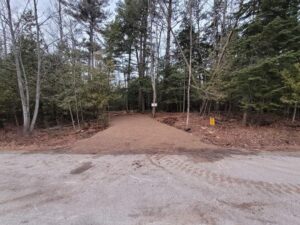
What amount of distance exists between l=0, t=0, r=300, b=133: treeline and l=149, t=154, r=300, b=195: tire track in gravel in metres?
5.57

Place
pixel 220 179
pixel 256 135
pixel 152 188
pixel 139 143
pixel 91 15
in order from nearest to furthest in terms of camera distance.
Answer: pixel 152 188 < pixel 220 179 < pixel 139 143 < pixel 256 135 < pixel 91 15

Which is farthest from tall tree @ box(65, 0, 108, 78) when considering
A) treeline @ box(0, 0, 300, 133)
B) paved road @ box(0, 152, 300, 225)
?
paved road @ box(0, 152, 300, 225)

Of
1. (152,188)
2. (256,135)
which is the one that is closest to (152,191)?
(152,188)

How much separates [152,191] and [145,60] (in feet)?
56.3

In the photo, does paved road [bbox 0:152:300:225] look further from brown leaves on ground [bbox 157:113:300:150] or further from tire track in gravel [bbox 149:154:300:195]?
brown leaves on ground [bbox 157:113:300:150]

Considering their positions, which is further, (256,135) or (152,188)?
(256,135)

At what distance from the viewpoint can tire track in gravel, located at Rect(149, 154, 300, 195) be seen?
330cm

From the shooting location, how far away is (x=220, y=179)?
3783 millimetres

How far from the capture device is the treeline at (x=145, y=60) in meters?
9.03

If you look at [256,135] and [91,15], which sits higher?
[91,15]

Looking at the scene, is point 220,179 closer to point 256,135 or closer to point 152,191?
point 152,191

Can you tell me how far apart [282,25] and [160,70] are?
33.7 ft

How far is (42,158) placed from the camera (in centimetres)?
565

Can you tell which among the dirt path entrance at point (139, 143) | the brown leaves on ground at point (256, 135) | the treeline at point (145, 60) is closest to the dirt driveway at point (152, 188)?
the dirt path entrance at point (139, 143)
